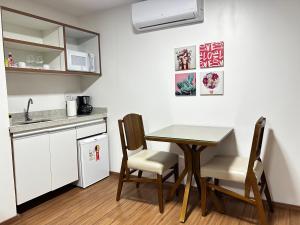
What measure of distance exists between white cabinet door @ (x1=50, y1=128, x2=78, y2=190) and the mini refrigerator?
3.3 inches

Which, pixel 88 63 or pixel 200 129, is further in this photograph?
pixel 88 63

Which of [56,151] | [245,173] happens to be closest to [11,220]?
[56,151]

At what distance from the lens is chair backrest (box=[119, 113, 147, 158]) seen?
260cm

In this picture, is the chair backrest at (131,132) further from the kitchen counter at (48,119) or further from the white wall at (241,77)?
the kitchen counter at (48,119)

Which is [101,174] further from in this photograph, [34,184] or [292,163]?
[292,163]

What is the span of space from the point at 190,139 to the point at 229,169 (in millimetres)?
455

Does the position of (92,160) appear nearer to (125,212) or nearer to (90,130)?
(90,130)

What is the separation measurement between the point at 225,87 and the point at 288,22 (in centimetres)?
83

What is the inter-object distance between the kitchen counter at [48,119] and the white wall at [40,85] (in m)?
0.07

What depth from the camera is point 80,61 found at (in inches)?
122

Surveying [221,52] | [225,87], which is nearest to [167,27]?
[221,52]

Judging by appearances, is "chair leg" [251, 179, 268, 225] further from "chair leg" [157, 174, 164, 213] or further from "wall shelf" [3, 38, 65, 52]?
"wall shelf" [3, 38, 65, 52]

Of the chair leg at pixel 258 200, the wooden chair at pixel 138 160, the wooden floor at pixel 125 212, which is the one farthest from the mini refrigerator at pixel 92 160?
the chair leg at pixel 258 200

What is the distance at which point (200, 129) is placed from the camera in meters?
2.50
